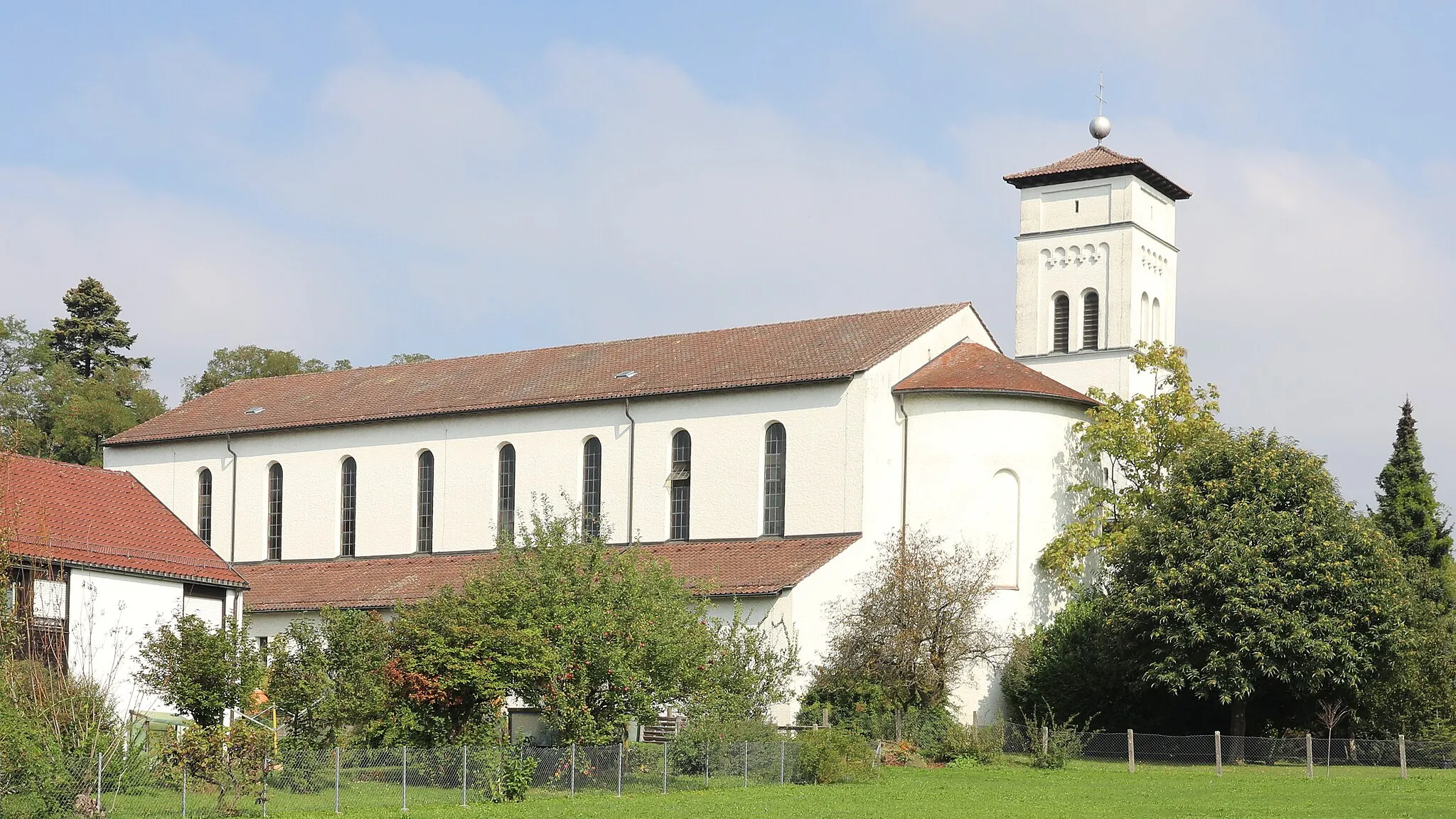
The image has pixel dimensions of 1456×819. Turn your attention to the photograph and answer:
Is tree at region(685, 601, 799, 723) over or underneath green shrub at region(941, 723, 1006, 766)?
over

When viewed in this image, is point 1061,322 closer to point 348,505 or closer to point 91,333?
point 348,505

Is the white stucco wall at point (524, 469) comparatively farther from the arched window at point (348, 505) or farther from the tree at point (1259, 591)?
the tree at point (1259, 591)

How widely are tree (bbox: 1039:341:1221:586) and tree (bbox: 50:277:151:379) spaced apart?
60.1 metres

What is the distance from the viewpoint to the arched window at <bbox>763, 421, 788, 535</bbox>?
162 ft

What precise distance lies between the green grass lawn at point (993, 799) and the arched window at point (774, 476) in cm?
1206

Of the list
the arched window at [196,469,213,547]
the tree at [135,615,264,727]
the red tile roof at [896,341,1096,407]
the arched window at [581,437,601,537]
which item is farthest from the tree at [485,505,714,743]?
the arched window at [196,469,213,547]

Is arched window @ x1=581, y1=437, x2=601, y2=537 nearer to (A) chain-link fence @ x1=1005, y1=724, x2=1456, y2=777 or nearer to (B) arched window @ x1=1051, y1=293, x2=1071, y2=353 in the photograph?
(A) chain-link fence @ x1=1005, y1=724, x2=1456, y2=777

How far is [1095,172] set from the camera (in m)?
62.5

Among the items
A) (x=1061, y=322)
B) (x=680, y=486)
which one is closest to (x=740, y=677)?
(x=680, y=486)

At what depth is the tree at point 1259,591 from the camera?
136 feet

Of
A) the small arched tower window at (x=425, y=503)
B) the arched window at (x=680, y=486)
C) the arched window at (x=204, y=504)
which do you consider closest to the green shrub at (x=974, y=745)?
the arched window at (x=680, y=486)

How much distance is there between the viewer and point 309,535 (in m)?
57.6

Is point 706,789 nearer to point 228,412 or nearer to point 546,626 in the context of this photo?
point 546,626

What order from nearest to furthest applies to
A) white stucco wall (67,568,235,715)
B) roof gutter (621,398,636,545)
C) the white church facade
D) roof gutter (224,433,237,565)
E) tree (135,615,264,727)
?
tree (135,615,264,727) → white stucco wall (67,568,235,715) → the white church facade → roof gutter (621,398,636,545) → roof gutter (224,433,237,565)
